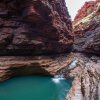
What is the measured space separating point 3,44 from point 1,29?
1.31m

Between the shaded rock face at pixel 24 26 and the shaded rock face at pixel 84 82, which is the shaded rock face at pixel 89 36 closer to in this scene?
the shaded rock face at pixel 84 82

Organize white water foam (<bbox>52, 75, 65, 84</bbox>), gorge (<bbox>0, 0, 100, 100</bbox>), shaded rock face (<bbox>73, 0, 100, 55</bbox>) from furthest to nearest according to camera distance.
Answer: shaded rock face (<bbox>73, 0, 100, 55</bbox>), white water foam (<bbox>52, 75, 65, 84</bbox>), gorge (<bbox>0, 0, 100, 100</bbox>)

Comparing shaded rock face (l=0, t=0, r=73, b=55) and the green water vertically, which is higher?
shaded rock face (l=0, t=0, r=73, b=55)

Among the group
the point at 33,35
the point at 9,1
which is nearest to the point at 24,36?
the point at 33,35

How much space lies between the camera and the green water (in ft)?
44.4

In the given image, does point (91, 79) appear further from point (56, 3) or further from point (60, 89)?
point (56, 3)

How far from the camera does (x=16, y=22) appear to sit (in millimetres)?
18281

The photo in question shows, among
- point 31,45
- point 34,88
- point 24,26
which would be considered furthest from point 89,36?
point 34,88

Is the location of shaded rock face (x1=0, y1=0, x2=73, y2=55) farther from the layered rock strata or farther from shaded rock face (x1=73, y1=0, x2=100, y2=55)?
shaded rock face (x1=73, y1=0, x2=100, y2=55)

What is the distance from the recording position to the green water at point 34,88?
1354 cm

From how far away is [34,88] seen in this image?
1504 centimetres

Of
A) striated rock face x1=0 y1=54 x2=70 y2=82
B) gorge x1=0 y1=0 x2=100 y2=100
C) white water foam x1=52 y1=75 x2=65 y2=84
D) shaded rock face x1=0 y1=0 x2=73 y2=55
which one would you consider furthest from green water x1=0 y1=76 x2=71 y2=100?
shaded rock face x1=0 y1=0 x2=73 y2=55

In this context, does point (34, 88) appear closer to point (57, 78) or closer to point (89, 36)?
point (57, 78)

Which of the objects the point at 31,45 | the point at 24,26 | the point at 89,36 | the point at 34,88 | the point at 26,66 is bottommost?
the point at 34,88
